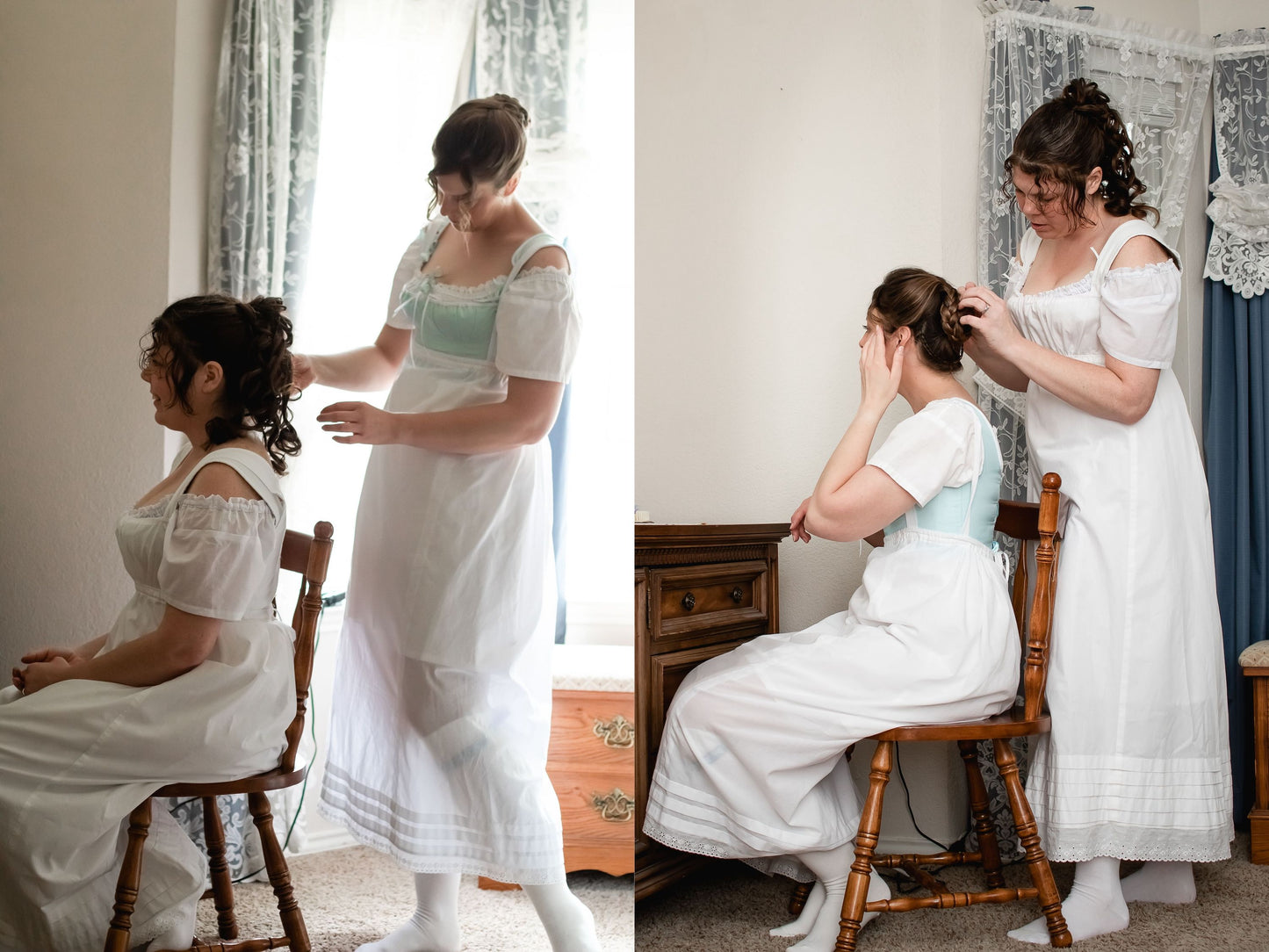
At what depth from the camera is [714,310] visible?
95.4 inches

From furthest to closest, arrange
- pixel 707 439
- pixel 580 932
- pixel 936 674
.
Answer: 1. pixel 707 439
2. pixel 936 674
3. pixel 580 932

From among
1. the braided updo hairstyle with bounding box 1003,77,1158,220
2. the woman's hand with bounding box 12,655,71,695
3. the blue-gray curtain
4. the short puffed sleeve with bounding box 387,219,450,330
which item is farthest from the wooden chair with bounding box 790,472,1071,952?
the woman's hand with bounding box 12,655,71,695

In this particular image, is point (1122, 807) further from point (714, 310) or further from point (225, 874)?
point (225, 874)

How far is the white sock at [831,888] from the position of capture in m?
1.76

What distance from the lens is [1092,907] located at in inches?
73.0

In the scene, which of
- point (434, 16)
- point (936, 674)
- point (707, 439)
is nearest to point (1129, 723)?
point (936, 674)

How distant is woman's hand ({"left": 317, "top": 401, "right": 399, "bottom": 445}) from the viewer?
43.4 inches

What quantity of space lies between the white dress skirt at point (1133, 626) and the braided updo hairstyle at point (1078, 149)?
11 cm

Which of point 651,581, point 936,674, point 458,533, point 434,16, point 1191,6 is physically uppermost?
point 1191,6

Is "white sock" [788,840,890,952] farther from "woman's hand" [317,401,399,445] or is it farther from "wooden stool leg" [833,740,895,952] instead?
"woman's hand" [317,401,399,445]

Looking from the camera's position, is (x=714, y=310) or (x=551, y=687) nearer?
(x=551, y=687)

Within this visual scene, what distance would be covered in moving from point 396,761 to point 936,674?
102 centimetres

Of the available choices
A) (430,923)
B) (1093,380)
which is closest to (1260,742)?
(1093,380)

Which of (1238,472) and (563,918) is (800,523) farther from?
(1238,472)
